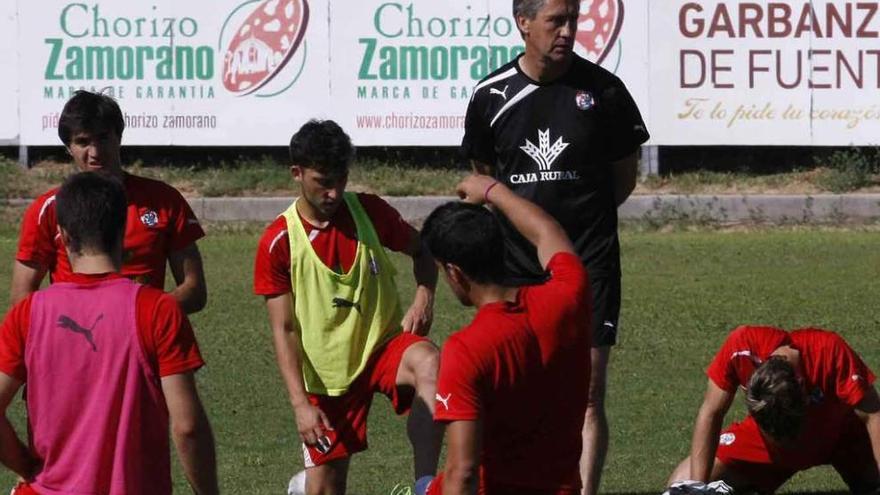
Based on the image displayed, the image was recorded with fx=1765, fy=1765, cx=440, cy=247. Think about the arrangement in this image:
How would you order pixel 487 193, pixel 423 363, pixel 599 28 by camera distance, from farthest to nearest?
pixel 599 28 < pixel 423 363 < pixel 487 193

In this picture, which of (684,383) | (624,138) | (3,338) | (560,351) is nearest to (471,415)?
(560,351)

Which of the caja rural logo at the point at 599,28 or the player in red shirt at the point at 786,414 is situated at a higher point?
the caja rural logo at the point at 599,28

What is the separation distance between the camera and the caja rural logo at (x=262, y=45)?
19969 mm

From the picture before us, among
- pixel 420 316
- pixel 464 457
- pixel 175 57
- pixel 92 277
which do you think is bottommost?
pixel 464 457

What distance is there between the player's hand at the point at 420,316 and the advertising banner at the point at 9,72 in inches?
543

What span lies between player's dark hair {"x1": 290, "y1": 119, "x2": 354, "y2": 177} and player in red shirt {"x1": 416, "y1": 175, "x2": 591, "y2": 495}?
146 cm

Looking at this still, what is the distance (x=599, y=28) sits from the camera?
773 inches

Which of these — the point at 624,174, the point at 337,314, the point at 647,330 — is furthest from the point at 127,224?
the point at 647,330

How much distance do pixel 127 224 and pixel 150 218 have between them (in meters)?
0.11

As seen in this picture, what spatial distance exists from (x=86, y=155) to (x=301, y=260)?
0.91m

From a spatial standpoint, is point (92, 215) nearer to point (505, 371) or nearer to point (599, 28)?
point (505, 371)

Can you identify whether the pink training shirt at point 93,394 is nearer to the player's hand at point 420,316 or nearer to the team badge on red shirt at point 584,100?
the player's hand at point 420,316

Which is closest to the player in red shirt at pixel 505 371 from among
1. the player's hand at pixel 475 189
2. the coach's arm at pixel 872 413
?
the player's hand at pixel 475 189

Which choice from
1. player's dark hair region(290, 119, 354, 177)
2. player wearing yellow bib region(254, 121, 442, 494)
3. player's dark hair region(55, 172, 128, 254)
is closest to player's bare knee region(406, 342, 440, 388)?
player wearing yellow bib region(254, 121, 442, 494)
